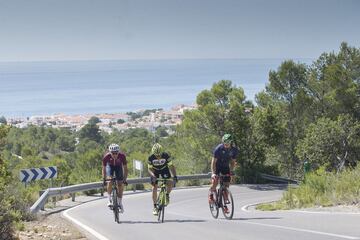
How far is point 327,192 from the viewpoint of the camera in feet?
42.8

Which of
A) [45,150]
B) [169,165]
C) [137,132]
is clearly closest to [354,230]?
[169,165]

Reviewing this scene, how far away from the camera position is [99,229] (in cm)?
1049

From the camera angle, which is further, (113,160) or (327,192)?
(327,192)

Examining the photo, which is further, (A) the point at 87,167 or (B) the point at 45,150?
(B) the point at 45,150

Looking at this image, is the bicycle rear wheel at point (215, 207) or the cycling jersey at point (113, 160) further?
the bicycle rear wheel at point (215, 207)

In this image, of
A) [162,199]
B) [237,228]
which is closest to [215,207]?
[162,199]

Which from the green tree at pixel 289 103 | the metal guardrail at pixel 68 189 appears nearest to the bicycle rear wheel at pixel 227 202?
the metal guardrail at pixel 68 189

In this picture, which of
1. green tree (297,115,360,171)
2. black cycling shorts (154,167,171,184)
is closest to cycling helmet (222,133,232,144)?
black cycling shorts (154,167,171,184)

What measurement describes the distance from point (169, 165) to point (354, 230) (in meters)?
4.59

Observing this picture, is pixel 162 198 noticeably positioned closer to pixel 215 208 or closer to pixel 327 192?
pixel 215 208

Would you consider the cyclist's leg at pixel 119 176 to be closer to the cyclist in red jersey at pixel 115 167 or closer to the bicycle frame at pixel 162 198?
the cyclist in red jersey at pixel 115 167

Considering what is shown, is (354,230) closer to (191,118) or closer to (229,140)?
(229,140)

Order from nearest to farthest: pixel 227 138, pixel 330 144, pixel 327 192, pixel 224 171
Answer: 1. pixel 227 138
2. pixel 224 171
3. pixel 327 192
4. pixel 330 144

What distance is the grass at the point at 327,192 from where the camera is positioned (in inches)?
471
